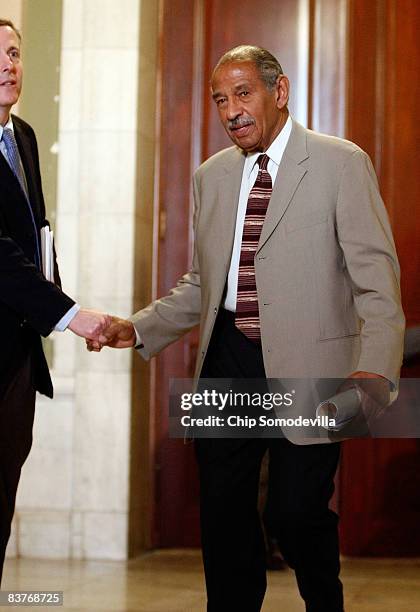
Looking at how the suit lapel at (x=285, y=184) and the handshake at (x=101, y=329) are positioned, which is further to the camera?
the handshake at (x=101, y=329)

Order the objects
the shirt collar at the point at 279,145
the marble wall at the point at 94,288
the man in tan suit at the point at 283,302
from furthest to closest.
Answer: the marble wall at the point at 94,288 → the shirt collar at the point at 279,145 → the man in tan suit at the point at 283,302

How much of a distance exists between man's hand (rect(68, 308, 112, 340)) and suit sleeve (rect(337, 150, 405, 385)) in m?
0.79

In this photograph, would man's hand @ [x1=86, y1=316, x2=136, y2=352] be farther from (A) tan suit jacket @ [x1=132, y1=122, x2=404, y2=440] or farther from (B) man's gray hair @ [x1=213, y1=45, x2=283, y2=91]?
(B) man's gray hair @ [x1=213, y1=45, x2=283, y2=91]

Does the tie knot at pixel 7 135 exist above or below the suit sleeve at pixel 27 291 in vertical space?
above

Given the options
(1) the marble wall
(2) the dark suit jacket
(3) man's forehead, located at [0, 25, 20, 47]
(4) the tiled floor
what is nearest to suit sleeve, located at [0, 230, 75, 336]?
(2) the dark suit jacket

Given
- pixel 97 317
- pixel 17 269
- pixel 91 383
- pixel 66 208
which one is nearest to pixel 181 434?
pixel 97 317

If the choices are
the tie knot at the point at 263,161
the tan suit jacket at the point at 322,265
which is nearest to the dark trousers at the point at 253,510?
the tan suit jacket at the point at 322,265

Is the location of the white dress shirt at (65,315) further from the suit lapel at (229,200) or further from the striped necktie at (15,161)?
the suit lapel at (229,200)

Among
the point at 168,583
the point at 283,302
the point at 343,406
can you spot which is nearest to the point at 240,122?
the point at 283,302

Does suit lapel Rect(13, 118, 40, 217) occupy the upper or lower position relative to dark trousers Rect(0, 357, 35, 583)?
upper

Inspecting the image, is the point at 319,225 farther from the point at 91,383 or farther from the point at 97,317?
the point at 91,383

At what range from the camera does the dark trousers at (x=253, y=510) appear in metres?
2.83

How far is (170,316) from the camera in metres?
3.36

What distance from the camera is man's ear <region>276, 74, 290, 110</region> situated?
3.04 m
